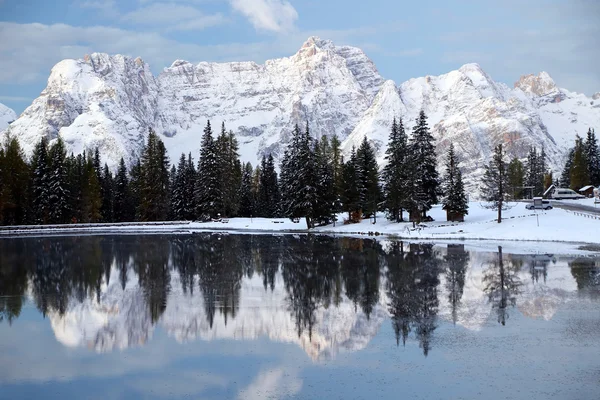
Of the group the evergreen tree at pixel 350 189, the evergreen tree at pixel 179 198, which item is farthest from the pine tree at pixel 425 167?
the evergreen tree at pixel 179 198

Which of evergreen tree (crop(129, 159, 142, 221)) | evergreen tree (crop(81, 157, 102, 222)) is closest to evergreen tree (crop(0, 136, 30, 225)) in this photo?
evergreen tree (crop(81, 157, 102, 222))

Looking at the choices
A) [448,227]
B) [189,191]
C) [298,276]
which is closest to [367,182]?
[448,227]

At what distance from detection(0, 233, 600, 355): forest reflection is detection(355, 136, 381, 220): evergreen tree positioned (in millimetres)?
21871

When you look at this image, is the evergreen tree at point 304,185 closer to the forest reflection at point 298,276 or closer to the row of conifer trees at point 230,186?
the row of conifer trees at point 230,186

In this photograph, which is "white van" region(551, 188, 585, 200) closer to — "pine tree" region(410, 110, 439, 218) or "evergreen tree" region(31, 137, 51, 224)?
"pine tree" region(410, 110, 439, 218)

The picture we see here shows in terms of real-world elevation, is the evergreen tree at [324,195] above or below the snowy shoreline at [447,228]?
above

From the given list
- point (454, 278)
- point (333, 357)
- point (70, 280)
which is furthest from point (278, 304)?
point (70, 280)

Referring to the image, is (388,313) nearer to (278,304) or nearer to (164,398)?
(278,304)

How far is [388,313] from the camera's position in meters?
22.2

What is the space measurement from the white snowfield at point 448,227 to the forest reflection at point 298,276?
27.3ft

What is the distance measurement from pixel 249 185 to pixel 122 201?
2225cm

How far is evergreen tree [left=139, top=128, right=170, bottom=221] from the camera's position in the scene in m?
97.8

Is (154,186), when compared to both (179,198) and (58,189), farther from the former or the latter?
(58,189)

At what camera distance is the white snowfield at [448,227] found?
51.3 metres
